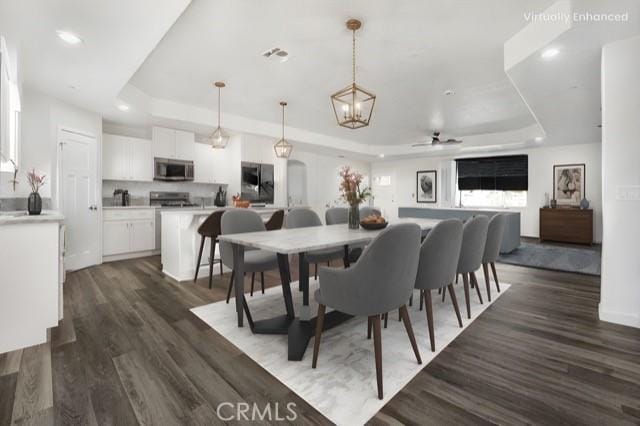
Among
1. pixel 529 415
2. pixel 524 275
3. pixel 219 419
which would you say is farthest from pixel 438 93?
pixel 219 419

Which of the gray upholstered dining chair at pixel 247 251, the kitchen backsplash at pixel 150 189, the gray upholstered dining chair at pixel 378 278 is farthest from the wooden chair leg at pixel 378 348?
the kitchen backsplash at pixel 150 189

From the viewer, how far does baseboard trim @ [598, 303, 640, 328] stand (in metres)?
2.46

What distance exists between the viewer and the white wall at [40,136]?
3.66 meters

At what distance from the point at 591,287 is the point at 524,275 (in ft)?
2.29

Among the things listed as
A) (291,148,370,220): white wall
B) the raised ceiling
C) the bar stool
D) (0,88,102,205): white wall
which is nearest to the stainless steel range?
(0,88,102,205): white wall

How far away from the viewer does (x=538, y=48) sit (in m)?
2.60

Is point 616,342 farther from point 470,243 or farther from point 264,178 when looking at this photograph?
point 264,178

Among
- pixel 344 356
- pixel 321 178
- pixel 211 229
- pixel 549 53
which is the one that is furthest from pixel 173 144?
pixel 549 53

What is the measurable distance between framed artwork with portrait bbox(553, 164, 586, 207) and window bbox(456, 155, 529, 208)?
0.66 metres

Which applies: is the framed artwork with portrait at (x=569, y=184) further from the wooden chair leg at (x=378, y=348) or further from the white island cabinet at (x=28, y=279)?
the white island cabinet at (x=28, y=279)

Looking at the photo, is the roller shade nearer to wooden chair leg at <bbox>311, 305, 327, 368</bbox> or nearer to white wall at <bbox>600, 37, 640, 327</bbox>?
white wall at <bbox>600, 37, 640, 327</bbox>

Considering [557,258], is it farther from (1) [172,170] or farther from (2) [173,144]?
(2) [173,144]

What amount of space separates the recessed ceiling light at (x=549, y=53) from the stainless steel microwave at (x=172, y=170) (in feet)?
18.4

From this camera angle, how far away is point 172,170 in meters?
5.52
